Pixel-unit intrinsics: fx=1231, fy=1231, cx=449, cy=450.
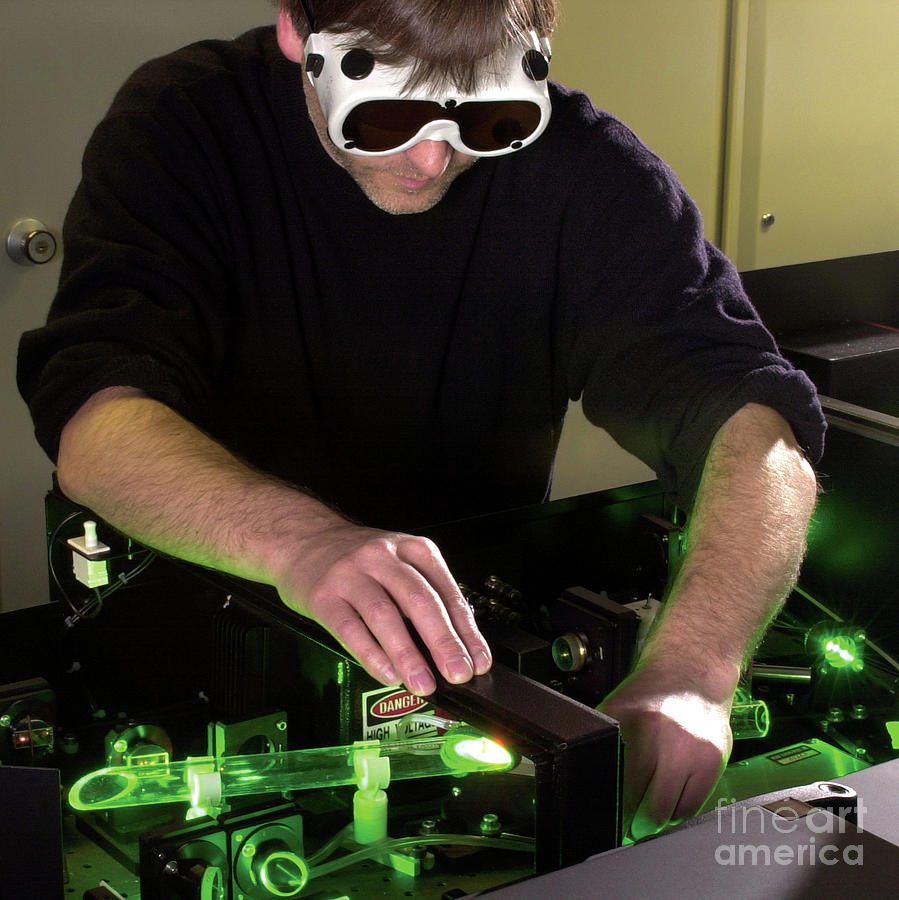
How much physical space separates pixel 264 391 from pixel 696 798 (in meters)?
0.72

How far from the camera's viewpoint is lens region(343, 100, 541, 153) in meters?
1.01

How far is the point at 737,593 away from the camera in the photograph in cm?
105

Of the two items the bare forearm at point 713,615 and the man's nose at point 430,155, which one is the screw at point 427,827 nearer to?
the bare forearm at point 713,615

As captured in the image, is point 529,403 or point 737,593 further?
point 529,403

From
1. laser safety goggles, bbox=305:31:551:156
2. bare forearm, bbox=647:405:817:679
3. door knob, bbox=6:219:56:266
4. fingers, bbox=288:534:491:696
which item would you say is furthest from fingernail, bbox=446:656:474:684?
door knob, bbox=6:219:56:266

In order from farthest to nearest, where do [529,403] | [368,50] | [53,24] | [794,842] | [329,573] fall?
[53,24] → [529,403] → [368,50] → [329,573] → [794,842]

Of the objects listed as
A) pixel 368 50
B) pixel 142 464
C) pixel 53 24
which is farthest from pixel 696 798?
pixel 53 24

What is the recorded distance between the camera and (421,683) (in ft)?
2.30

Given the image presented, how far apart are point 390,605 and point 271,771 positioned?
13 centimetres

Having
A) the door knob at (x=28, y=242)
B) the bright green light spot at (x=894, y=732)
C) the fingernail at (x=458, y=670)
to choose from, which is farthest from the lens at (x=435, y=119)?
the door knob at (x=28, y=242)

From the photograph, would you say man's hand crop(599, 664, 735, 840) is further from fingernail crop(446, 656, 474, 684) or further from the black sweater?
the black sweater

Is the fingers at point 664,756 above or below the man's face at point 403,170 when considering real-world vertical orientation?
below

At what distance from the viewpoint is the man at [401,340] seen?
0.91 meters

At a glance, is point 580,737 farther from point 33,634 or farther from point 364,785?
point 33,634
